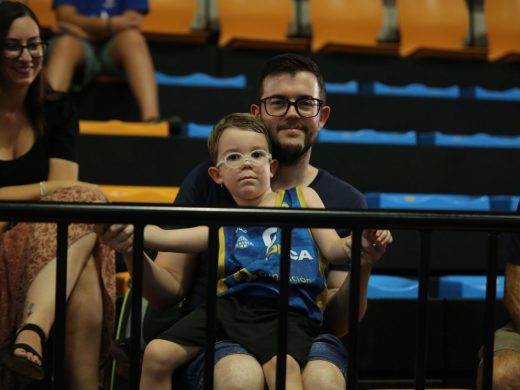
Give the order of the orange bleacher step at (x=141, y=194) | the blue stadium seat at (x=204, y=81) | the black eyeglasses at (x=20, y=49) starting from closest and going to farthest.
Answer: the black eyeglasses at (x=20, y=49) < the orange bleacher step at (x=141, y=194) < the blue stadium seat at (x=204, y=81)

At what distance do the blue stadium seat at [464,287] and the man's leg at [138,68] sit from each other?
1.14 meters

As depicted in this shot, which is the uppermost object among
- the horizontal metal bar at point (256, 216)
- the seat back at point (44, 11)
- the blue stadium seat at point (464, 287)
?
the seat back at point (44, 11)

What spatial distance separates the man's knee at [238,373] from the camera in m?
1.20

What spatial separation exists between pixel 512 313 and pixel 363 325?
468mm

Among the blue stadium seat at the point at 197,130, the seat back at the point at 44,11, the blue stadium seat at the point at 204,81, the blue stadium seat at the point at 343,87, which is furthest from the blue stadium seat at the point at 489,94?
the seat back at the point at 44,11

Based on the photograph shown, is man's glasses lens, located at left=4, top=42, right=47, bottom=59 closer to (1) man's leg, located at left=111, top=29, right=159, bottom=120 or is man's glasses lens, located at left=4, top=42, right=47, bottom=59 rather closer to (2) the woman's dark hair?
(2) the woman's dark hair

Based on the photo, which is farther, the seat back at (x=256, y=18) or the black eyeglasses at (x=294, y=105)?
the seat back at (x=256, y=18)

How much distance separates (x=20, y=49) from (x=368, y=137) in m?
1.39

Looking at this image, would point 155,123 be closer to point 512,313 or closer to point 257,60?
point 257,60

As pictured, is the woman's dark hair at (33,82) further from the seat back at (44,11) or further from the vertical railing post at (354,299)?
the seat back at (44,11)

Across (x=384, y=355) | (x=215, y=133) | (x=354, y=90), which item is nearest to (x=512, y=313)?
(x=384, y=355)

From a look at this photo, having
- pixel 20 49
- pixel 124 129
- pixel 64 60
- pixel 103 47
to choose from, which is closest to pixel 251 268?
pixel 20 49

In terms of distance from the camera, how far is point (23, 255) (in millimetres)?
1563

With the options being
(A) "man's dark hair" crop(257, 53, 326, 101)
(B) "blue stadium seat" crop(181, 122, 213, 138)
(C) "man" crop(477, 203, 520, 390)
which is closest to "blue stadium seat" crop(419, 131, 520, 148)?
(B) "blue stadium seat" crop(181, 122, 213, 138)
